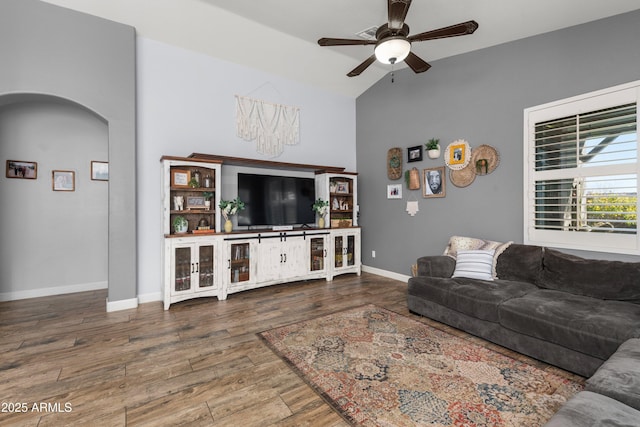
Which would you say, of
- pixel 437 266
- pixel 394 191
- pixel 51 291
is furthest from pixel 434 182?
A: pixel 51 291

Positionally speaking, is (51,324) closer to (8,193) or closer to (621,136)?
(8,193)

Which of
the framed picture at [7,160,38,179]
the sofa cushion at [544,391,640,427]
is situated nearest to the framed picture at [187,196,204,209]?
the framed picture at [7,160,38,179]

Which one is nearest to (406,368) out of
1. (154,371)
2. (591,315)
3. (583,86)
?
(591,315)

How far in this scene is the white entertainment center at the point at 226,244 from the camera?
12.4 ft

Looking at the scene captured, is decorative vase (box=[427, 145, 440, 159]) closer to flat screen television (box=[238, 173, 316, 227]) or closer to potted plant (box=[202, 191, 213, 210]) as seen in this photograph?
flat screen television (box=[238, 173, 316, 227])

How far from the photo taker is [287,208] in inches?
189

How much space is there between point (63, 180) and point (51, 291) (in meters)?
1.56

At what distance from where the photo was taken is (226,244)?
402 centimetres

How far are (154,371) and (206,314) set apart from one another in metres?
1.21


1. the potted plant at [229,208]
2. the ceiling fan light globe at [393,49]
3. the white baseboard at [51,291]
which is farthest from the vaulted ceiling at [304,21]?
the white baseboard at [51,291]

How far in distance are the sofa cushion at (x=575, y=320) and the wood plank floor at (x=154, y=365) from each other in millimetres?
325

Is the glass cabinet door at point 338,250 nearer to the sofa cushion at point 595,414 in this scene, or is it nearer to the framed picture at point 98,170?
the framed picture at point 98,170

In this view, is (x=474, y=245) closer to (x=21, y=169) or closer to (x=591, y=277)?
(x=591, y=277)

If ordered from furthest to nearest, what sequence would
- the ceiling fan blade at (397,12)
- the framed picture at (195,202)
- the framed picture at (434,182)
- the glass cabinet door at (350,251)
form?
the glass cabinet door at (350,251) → the framed picture at (434,182) → the framed picture at (195,202) → the ceiling fan blade at (397,12)
